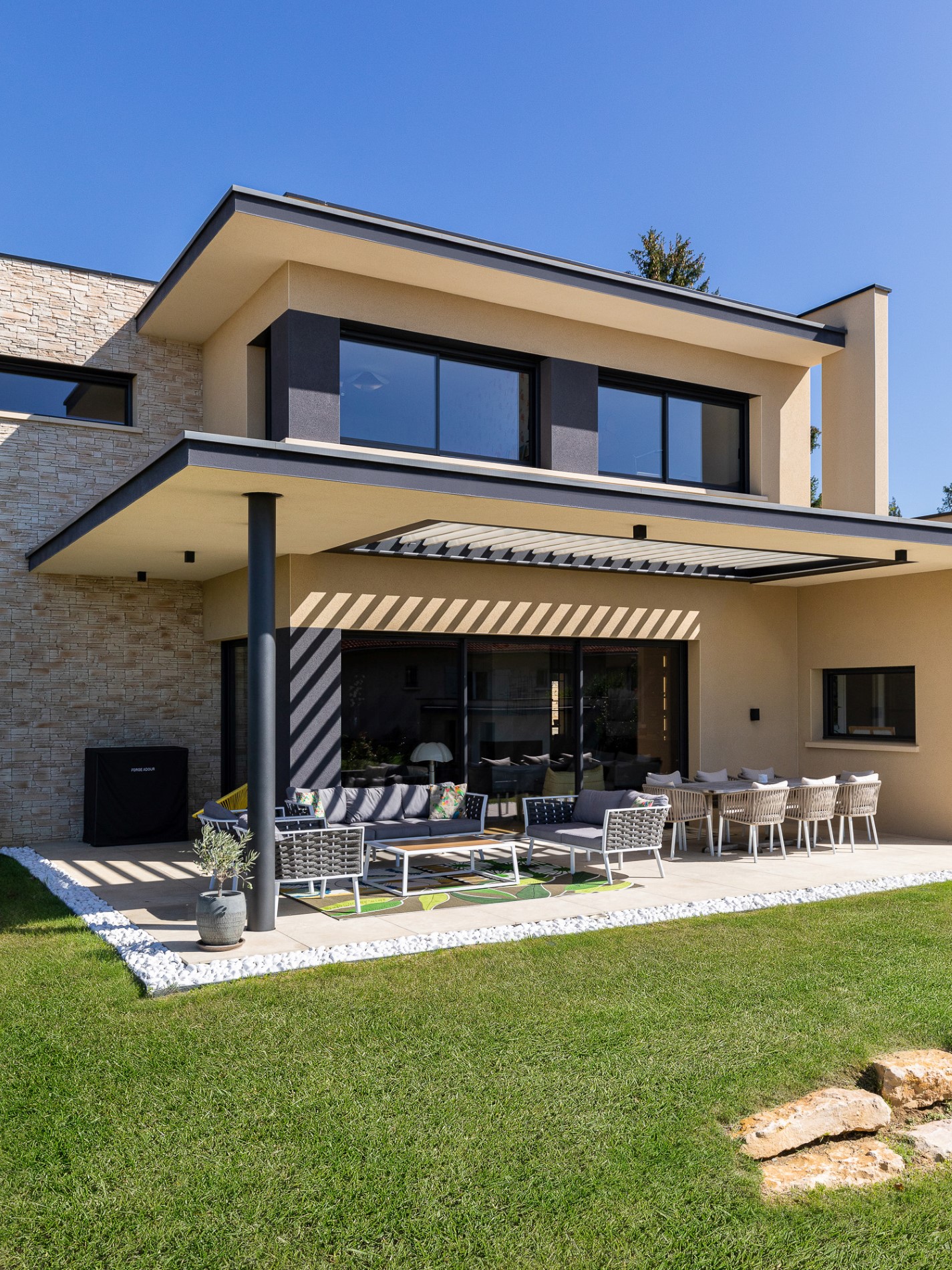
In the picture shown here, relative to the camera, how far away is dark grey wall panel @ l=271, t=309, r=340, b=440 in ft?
36.8

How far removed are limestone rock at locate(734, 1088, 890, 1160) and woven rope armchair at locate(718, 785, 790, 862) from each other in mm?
6615

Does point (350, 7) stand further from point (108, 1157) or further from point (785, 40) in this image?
point (108, 1157)

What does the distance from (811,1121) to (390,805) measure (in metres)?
6.82

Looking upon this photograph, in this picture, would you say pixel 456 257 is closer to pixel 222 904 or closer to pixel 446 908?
pixel 446 908

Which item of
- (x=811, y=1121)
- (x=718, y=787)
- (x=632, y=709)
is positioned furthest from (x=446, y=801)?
(x=811, y=1121)

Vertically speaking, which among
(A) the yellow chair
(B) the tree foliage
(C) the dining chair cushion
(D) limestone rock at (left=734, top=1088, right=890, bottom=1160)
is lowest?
(D) limestone rock at (left=734, top=1088, right=890, bottom=1160)

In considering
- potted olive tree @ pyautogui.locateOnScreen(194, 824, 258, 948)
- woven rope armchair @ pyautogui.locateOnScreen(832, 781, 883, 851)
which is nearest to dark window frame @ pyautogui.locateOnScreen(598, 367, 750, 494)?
woven rope armchair @ pyautogui.locateOnScreen(832, 781, 883, 851)

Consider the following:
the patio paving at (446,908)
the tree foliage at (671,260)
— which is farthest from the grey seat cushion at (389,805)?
the tree foliage at (671,260)

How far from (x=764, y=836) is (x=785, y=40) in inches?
488

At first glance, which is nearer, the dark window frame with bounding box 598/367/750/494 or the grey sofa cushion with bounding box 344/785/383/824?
the grey sofa cushion with bounding box 344/785/383/824

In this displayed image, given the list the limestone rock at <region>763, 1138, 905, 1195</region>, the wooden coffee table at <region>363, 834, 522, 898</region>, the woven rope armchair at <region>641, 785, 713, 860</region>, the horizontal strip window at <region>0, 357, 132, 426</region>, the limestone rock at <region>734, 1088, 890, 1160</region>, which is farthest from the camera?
the horizontal strip window at <region>0, 357, 132, 426</region>

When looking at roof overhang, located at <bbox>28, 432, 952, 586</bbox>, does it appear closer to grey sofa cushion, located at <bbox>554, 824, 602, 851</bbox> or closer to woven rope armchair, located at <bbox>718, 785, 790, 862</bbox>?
woven rope armchair, located at <bbox>718, 785, 790, 862</bbox>

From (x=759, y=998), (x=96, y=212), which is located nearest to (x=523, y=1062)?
(x=759, y=998)

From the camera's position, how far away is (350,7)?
50.7 feet
